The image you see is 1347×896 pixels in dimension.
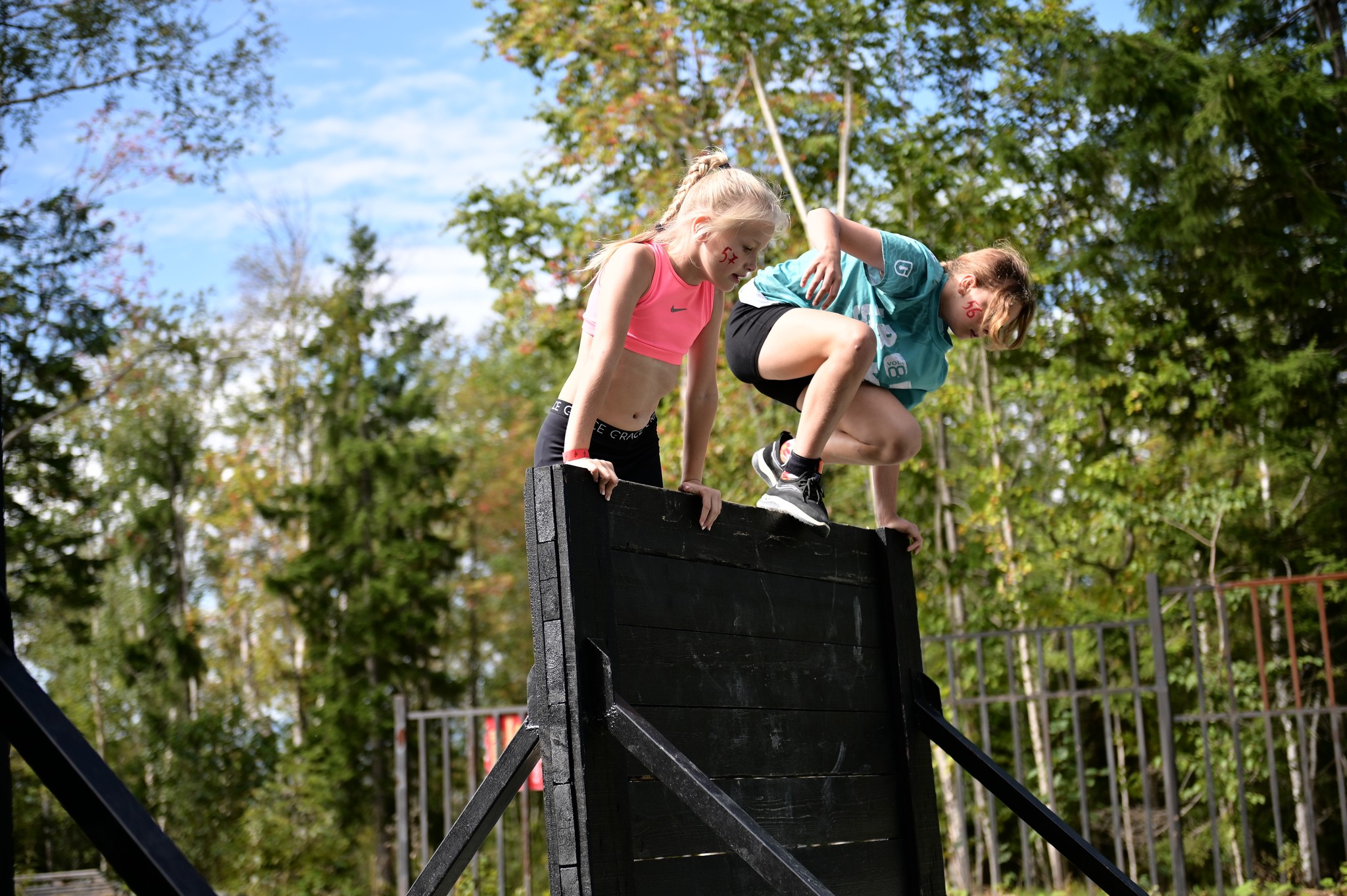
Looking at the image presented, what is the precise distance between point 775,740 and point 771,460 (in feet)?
2.59

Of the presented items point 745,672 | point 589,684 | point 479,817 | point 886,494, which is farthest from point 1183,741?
point 589,684

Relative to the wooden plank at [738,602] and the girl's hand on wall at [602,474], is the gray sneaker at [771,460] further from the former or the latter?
the girl's hand on wall at [602,474]

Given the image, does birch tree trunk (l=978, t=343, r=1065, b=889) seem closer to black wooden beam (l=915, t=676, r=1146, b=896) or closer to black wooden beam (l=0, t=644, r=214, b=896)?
black wooden beam (l=915, t=676, r=1146, b=896)

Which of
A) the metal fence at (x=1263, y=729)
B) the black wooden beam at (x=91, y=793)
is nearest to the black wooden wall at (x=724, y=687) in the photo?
the black wooden beam at (x=91, y=793)

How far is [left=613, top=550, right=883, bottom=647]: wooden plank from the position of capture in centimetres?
200

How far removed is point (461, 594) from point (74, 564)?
9097 millimetres

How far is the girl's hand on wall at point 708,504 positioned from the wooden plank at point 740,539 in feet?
0.05

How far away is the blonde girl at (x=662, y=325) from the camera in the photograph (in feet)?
7.48

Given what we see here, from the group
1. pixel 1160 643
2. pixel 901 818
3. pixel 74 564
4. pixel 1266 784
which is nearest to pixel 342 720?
pixel 74 564

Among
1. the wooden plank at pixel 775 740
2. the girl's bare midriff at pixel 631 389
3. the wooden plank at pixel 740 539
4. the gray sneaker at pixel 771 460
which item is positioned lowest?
the wooden plank at pixel 775 740

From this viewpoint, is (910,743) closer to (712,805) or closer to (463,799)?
(712,805)

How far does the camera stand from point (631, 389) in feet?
8.33

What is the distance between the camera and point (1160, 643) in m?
6.26

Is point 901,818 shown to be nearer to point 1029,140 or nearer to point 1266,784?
point 1029,140
